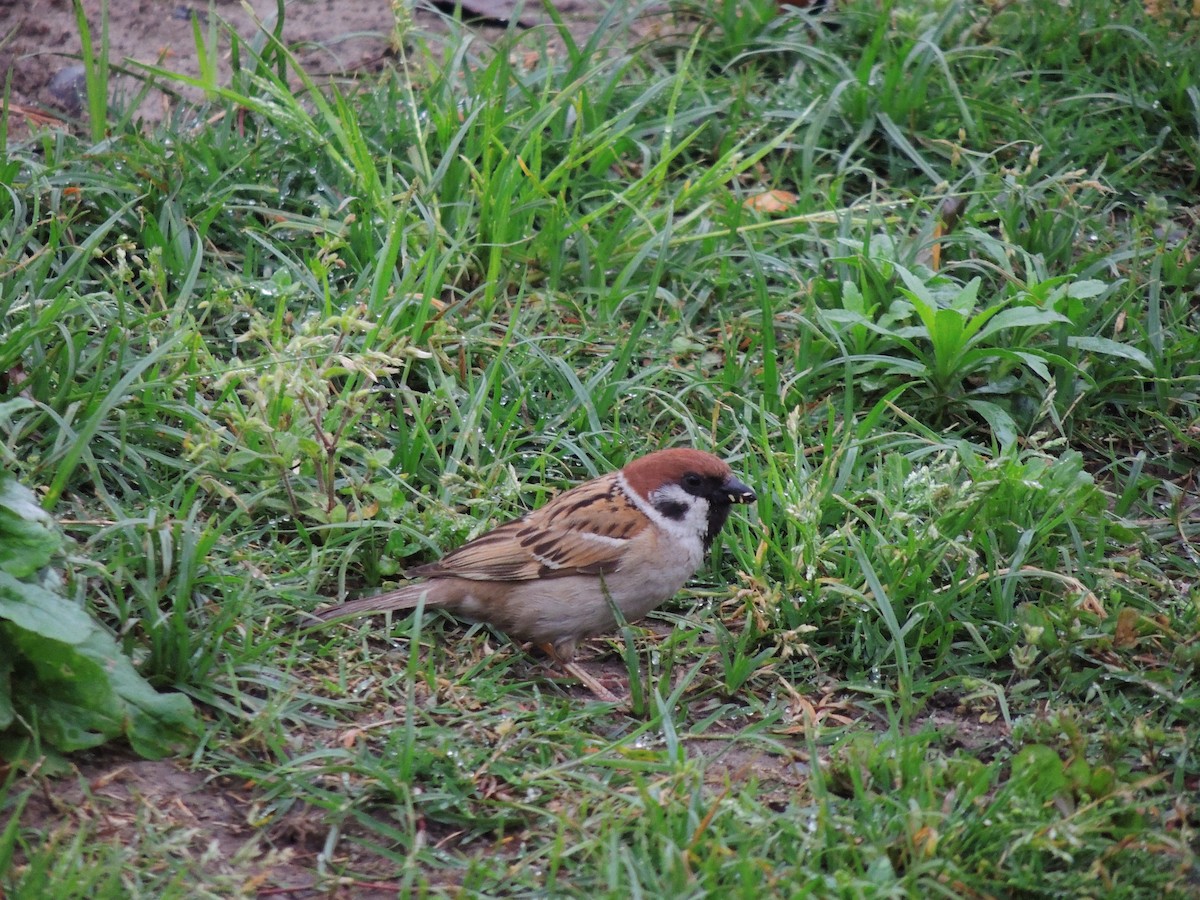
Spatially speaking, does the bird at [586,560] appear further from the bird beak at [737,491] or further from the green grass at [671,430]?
the green grass at [671,430]

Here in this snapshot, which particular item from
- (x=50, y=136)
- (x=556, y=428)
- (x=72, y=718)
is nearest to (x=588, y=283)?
(x=556, y=428)

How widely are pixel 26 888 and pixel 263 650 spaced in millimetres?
891

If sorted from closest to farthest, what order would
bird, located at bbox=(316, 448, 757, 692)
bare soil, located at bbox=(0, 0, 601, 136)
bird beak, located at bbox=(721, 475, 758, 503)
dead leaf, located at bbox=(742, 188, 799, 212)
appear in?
bird, located at bbox=(316, 448, 757, 692) < bird beak, located at bbox=(721, 475, 758, 503) < dead leaf, located at bbox=(742, 188, 799, 212) < bare soil, located at bbox=(0, 0, 601, 136)

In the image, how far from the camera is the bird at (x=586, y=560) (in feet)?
11.6

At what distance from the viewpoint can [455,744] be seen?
3037mm

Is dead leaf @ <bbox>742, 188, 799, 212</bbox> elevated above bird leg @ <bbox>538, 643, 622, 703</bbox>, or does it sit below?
above

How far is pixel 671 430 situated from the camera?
4293 millimetres

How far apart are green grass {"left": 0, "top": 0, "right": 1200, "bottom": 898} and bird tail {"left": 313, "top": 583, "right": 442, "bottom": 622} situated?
0.17 ft

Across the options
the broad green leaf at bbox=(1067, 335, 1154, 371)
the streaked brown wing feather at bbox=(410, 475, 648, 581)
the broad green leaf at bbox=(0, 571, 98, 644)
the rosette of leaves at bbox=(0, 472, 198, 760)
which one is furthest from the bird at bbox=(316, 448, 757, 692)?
the broad green leaf at bbox=(1067, 335, 1154, 371)

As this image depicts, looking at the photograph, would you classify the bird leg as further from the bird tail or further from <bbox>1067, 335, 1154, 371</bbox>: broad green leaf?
<bbox>1067, 335, 1154, 371</bbox>: broad green leaf

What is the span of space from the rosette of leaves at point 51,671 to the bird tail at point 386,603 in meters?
0.56

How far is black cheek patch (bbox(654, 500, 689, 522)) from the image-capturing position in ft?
11.8

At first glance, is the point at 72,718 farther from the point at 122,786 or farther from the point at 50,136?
the point at 50,136

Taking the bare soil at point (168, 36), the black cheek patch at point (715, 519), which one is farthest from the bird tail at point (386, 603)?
the bare soil at point (168, 36)
